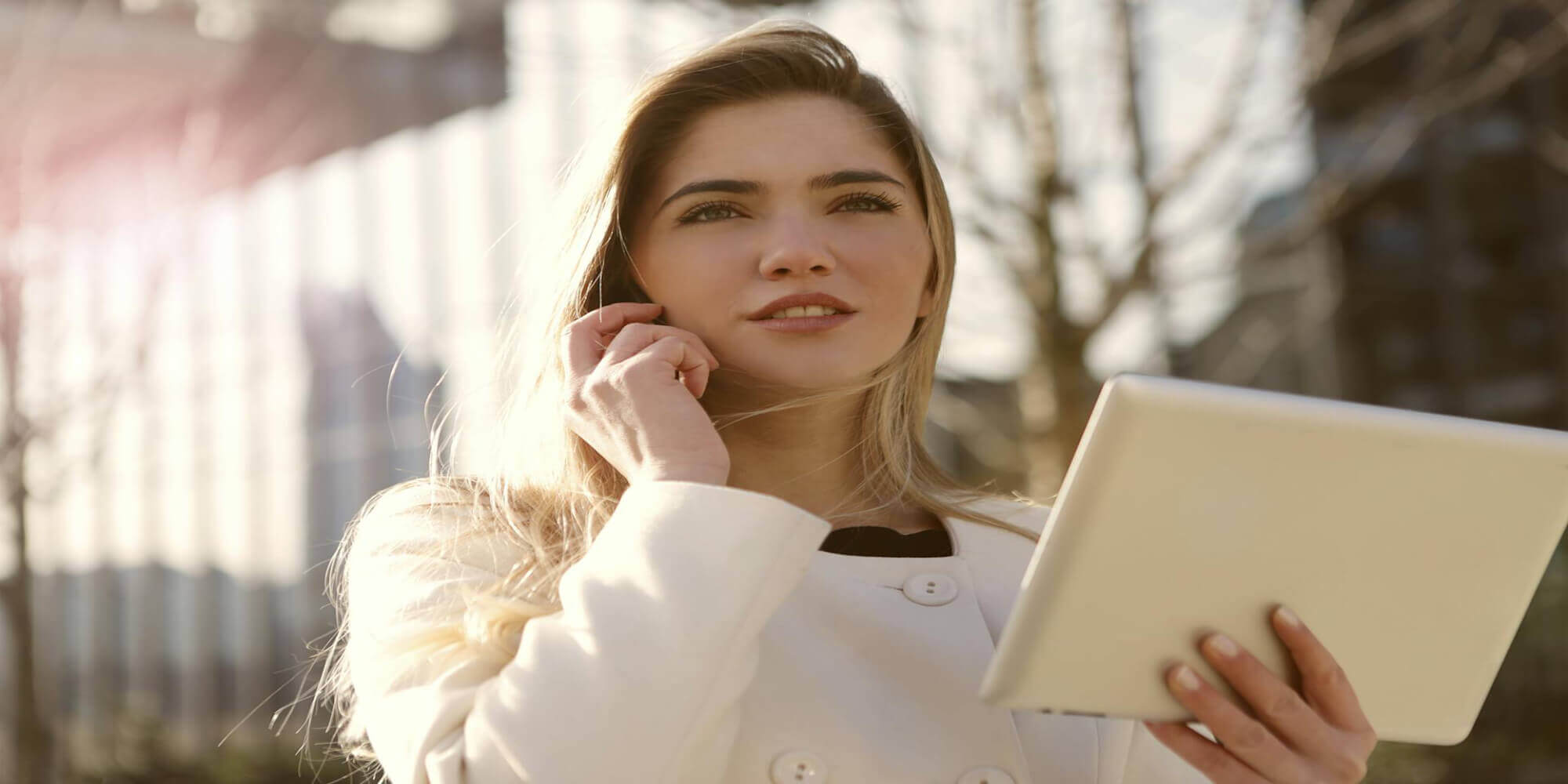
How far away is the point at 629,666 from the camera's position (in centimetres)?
142

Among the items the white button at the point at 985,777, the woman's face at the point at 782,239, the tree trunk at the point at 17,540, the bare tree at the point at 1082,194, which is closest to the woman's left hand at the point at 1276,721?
the white button at the point at 985,777

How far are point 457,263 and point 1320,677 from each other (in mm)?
9151

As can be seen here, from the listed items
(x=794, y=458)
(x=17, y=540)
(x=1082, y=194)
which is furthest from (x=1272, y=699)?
(x=17, y=540)

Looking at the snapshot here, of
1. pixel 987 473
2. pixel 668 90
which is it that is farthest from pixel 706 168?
pixel 987 473

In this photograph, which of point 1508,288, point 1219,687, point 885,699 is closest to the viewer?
point 1219,687

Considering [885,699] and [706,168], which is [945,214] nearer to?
[706,168]

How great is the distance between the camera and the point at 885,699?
5.70ft

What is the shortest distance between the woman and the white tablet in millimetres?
59

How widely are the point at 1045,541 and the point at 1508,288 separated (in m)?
8.47

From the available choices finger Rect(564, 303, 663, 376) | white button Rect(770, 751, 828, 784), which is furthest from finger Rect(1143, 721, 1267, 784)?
finger Rect(564, 303, 663, 376)

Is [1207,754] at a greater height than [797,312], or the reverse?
[797,312]

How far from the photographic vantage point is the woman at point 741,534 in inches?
56.9

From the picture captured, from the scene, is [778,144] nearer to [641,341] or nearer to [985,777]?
[641,341]

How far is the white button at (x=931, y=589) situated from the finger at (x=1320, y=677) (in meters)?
0.51
